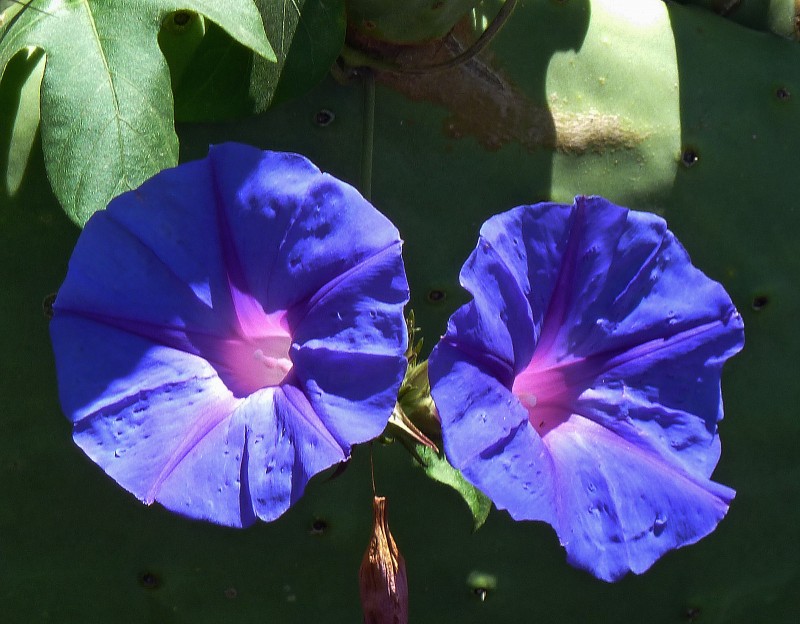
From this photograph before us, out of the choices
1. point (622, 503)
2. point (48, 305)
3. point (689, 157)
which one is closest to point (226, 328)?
point (48, 305)

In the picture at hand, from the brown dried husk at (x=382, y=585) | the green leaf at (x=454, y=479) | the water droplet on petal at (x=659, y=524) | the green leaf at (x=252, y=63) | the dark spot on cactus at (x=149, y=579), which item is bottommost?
the dark spot on cactus at (x=149, y=579)

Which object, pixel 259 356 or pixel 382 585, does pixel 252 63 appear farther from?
pixel 382 585

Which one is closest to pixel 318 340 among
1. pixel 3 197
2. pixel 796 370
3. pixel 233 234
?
pixel 233 234

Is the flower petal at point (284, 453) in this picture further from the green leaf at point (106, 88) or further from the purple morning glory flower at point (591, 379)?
the green leaf at point (106, 88)

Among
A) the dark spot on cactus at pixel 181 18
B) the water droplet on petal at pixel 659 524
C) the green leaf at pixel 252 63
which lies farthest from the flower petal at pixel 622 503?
the dark spot on cactus at pixel 181 18

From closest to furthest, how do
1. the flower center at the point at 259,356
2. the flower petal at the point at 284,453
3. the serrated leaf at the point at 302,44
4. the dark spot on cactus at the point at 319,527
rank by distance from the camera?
1. the flower petal at the point at 284,453
2. the flower center at the point at 259,356
3. the serrated leaf at the point at 302,44
4. the dark spot on cactus at the point at 319,527

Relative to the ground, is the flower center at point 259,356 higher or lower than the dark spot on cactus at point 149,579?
higher

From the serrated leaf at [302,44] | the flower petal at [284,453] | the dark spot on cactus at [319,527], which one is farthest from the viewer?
the dark spot on cactus at [319,527]
